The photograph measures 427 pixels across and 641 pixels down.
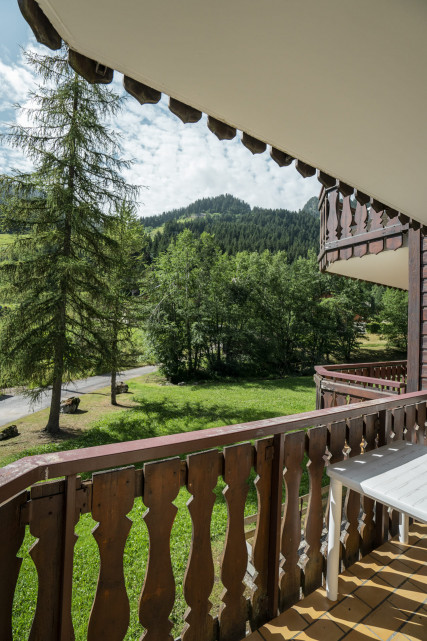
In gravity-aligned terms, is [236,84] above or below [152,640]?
above

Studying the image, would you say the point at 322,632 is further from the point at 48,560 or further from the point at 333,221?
the point at 333,221

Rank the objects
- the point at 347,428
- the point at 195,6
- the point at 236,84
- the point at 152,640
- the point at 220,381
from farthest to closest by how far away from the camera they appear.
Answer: the point at 220,381 → the point at 347,428 → the point at 236,84 → the point at 152,640 → the point at 195,6

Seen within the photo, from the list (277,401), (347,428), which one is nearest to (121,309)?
(277,401)

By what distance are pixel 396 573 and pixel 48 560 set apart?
73.2 inches

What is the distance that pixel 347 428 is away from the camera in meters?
1.75

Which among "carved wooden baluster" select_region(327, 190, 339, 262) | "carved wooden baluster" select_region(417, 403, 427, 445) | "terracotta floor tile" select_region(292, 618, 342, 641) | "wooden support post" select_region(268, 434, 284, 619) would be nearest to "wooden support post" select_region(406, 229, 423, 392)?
"carved wooden baluster" select_region(327, 190, 339, 262)

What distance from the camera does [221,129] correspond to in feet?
4.76

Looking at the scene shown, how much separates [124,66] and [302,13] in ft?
1.98

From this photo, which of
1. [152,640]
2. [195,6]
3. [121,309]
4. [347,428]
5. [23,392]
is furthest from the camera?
[121,309]

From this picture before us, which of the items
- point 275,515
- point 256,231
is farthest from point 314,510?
point 256,231

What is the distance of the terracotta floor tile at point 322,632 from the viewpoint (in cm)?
136

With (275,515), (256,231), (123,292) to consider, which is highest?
(256,231)

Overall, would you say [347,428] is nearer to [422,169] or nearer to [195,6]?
[422,169]

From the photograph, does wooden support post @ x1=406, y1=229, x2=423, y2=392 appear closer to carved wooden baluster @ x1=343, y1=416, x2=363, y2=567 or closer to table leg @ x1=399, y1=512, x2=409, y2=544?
table leg @ x1=399, y1=512, x2=409, y2=544
